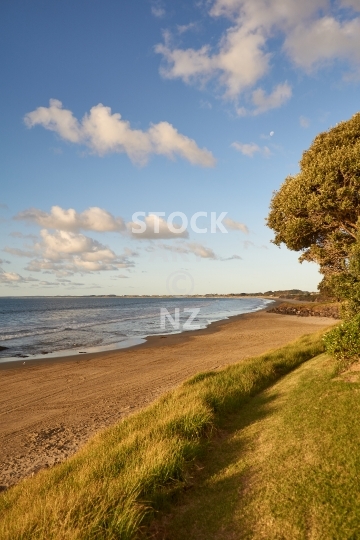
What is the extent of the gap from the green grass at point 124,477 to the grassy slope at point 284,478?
503 millimetres

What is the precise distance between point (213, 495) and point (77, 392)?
50.7 feet

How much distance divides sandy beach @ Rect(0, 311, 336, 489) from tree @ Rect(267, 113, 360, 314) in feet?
38.4

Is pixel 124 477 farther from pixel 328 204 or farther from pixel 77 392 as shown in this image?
pixel 328 204

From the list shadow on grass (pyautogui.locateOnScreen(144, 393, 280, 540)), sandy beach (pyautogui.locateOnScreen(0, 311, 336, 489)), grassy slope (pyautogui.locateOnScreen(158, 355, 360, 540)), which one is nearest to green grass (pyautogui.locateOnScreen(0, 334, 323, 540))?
shadow on grass (pyautogui.locateOnScreen(144, 393, 280, 540))

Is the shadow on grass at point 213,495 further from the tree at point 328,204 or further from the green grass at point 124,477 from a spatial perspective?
the tree at point 328,204

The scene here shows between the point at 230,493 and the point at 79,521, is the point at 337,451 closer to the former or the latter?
the point at 230,493

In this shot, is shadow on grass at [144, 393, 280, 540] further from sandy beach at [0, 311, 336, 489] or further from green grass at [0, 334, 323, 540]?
sandy beach at [0, 311, 336, 489]

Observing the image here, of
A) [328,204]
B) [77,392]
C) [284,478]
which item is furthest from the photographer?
[77,392]

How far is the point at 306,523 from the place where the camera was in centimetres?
554

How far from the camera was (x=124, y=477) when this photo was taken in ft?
23.2

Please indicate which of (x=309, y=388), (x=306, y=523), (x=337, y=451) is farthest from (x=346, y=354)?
(x=306, y=523)

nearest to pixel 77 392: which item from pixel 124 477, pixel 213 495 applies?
pixel 124 477

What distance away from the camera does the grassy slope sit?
562cm

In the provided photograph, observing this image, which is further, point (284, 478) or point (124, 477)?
point (124, 477)
